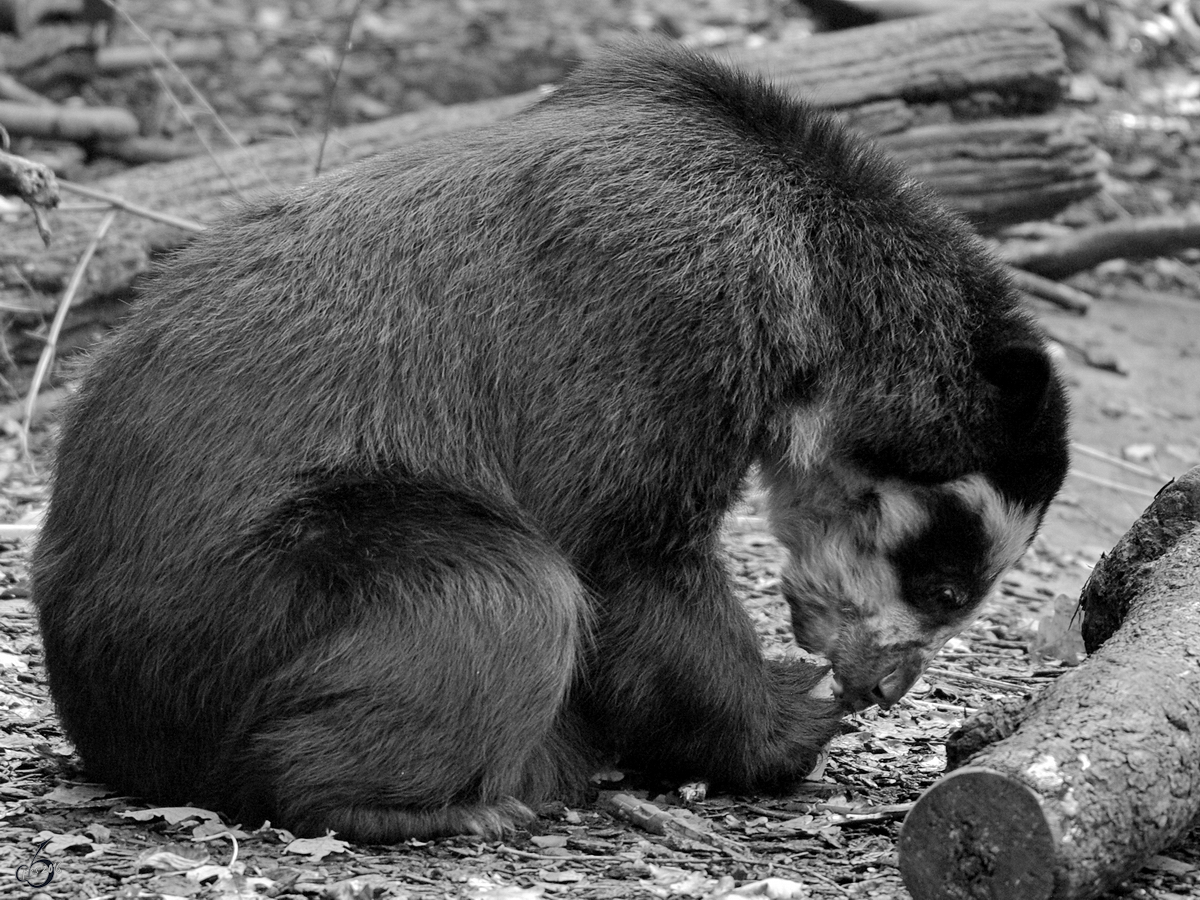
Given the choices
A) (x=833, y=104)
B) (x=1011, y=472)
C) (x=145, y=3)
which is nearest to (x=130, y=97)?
(x=145, y=3)

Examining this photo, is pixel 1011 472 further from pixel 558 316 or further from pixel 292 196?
pixel 292 196

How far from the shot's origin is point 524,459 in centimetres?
423

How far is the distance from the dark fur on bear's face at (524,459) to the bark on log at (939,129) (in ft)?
14.5

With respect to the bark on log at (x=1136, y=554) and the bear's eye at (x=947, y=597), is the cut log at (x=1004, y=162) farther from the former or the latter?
the bear's eye at (x=947, y=597)

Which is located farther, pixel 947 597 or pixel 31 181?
pixel 31 181

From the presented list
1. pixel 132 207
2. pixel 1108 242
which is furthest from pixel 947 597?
pixel 1108 242

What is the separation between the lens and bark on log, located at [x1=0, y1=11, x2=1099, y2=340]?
28.6 feet

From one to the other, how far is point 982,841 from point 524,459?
1.68 meters

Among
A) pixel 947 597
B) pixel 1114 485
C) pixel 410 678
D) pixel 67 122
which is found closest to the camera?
pixel 410 678

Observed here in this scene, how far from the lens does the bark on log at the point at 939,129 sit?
8719 millimetres

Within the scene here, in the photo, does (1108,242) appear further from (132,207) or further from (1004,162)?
(132,207)

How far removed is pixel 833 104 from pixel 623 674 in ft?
19.5

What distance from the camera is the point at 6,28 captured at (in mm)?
10664

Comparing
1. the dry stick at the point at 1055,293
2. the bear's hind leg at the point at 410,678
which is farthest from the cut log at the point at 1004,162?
the bear's hind leg at the point at 410,678
